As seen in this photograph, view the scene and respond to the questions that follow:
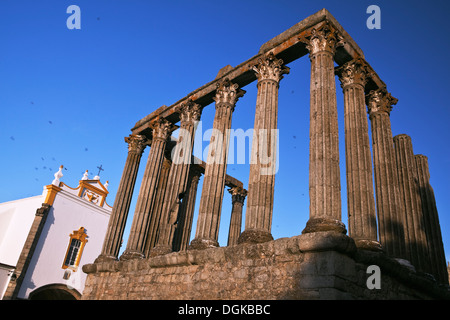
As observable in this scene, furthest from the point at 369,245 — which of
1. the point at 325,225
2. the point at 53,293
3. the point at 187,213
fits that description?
the point at 53,293

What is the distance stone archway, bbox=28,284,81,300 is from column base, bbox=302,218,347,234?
21.5 meters

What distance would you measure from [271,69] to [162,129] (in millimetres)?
6340

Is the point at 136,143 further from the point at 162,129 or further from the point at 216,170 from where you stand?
the point at 216,170

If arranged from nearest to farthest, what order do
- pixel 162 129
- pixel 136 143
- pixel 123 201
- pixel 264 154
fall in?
1. pixel 264 154
2. pixel 123 201
3. pixel 162 129
4. pixel 136 143

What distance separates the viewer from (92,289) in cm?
1259

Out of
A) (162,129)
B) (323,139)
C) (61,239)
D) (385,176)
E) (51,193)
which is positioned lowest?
(323,139)

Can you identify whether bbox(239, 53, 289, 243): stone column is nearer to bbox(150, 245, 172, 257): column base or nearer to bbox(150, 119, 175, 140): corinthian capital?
bbox(150, 245, 172, 257): column base

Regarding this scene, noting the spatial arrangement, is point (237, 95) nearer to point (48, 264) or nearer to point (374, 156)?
point (374, 156)

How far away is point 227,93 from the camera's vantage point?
12.6m

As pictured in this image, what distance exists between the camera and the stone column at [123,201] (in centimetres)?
1385

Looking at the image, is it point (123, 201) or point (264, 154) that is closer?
point (264, 154)
